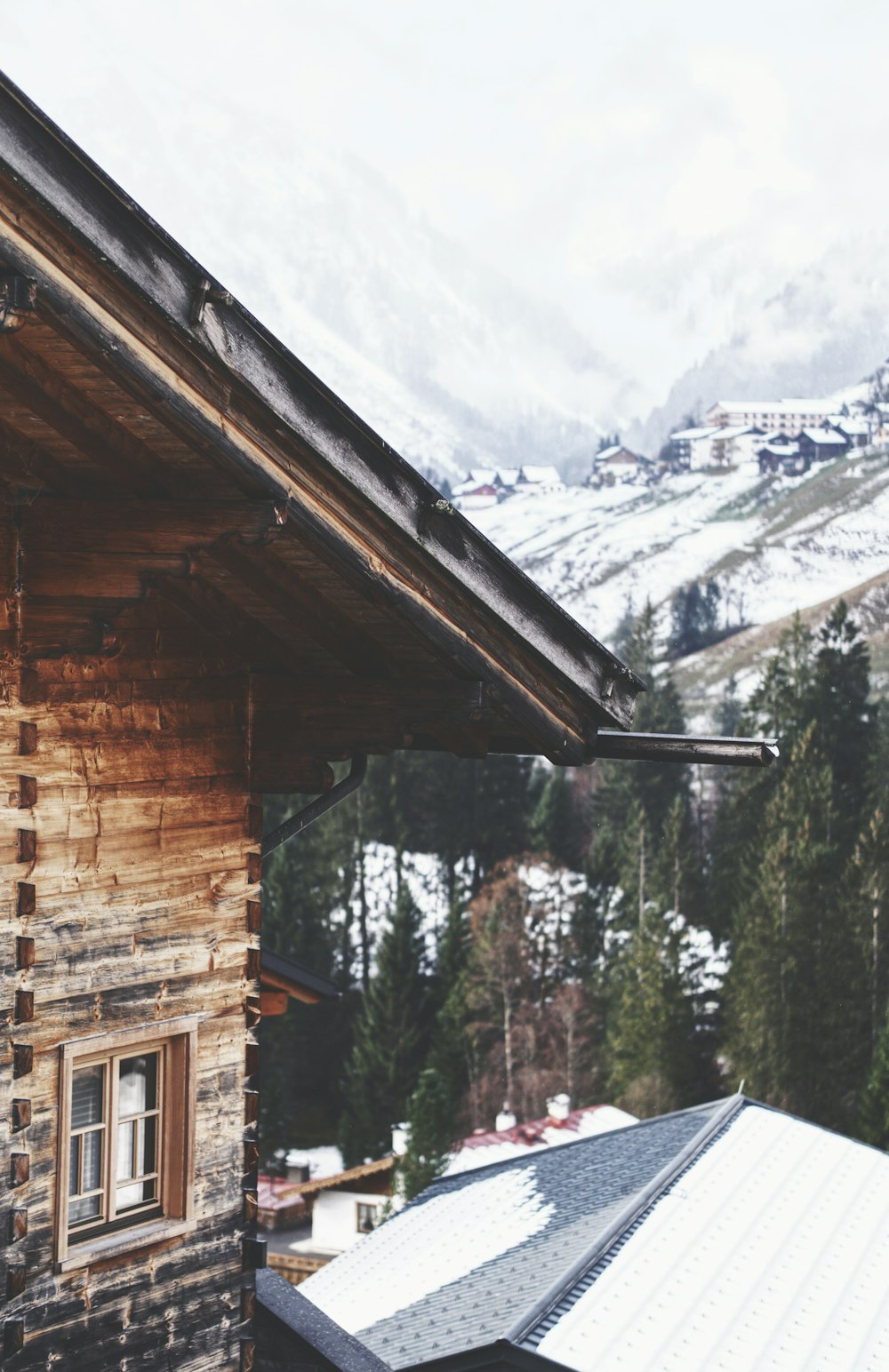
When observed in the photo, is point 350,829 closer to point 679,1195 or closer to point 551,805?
point 551,805

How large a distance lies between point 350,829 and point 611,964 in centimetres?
1015

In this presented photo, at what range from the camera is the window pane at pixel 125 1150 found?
3.53 m

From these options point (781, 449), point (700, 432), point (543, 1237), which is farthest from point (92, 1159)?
point (700, 432)

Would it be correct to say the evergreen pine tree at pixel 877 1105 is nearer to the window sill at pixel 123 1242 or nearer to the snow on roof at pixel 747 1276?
the snow on roof at pixel 747 1276

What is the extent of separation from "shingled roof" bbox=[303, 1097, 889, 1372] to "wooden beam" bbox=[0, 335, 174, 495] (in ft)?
23.5

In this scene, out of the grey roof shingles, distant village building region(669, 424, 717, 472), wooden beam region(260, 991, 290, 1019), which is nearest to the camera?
wooden beam region(260, 991, 290, 1019)

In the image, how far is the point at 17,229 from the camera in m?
2.19

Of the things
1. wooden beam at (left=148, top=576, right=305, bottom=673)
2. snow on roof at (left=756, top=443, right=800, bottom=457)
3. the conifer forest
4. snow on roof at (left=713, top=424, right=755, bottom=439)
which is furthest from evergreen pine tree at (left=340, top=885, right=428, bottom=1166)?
snow on roof at (left=713, top=424, right=755, bottom=439)

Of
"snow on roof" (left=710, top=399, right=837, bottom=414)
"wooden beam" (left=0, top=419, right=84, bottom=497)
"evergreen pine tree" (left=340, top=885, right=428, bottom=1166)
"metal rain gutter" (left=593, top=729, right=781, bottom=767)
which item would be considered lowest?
"evergreen pine tree" (left=340, top=885, right=428, bottom=1166)

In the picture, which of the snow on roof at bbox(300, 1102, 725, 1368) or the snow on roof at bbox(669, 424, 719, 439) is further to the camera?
the snow on roof at bbox(669, 424, 719, 439)

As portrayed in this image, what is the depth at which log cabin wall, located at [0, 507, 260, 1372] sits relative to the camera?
10.3 feet

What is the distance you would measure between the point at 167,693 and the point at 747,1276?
789 centimetres

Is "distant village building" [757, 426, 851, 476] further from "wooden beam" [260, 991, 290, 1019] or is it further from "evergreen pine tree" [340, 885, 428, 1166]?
"wooden beam" [260, 991, 290, 1019]

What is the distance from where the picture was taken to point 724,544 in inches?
4596
